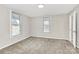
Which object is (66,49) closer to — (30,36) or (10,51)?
(30,36)

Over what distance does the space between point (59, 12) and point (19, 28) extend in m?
0.95

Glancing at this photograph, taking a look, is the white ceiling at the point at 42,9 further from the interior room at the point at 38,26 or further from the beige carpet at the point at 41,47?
the beige carpet at the point at 41,47

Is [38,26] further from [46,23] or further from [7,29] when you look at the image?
[7,29]

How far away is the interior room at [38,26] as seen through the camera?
195cm

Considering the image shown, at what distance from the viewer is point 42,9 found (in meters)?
1.99

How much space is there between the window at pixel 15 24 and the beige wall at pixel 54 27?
12.3 inches

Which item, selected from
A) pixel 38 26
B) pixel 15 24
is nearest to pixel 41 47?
pixel 38 26

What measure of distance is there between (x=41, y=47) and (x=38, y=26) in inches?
19.7

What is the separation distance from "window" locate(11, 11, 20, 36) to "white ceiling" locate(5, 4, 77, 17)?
153 millimetres

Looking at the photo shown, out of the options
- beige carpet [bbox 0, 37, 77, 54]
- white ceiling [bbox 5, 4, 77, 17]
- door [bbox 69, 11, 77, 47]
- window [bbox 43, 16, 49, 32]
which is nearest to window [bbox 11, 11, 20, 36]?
white ceiling [bbox 5, 4, 77, 17]

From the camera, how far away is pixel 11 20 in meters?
1.95
